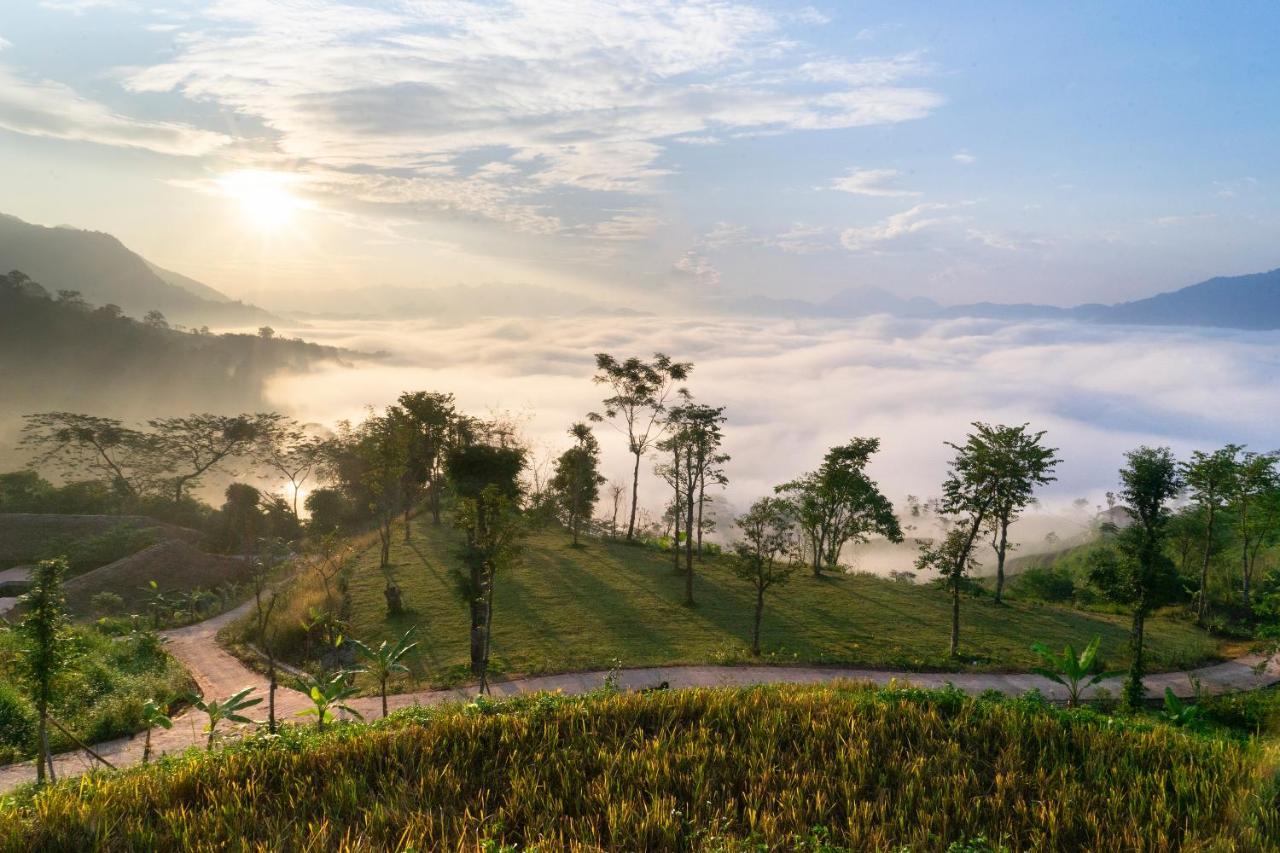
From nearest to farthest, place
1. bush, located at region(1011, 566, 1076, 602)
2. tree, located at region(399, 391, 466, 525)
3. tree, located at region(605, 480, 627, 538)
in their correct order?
tree, located at region(399, 391, 466, 525) → bush, located at region(1011, 566, 1076, 602) → tree, located at region(605, 480, 627, 538)

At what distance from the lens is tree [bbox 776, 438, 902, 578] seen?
130 feet

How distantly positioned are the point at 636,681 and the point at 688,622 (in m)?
7.84

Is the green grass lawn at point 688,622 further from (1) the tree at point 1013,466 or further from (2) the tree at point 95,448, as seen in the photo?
(2) the tree at point 95,448

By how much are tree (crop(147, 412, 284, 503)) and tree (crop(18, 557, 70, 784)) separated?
45780mm

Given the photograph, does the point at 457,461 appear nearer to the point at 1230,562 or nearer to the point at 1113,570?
the point at 1113,570

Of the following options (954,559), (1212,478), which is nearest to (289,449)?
(954,559)

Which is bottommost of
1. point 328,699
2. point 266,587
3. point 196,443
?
point 266,587

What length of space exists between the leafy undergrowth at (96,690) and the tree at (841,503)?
96.4ft

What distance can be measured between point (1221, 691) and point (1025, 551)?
292 feet

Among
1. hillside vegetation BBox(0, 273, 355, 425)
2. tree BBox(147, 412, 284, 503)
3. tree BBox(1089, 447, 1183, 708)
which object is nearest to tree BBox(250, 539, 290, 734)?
tree BBox(147, 412, 284, 503)

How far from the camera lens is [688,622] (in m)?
25.7

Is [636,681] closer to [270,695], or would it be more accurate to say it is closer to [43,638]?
→ [270,695]

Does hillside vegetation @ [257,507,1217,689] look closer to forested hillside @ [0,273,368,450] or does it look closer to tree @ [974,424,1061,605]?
tree @ [974,424,1061,605]

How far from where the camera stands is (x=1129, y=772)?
336 inches
